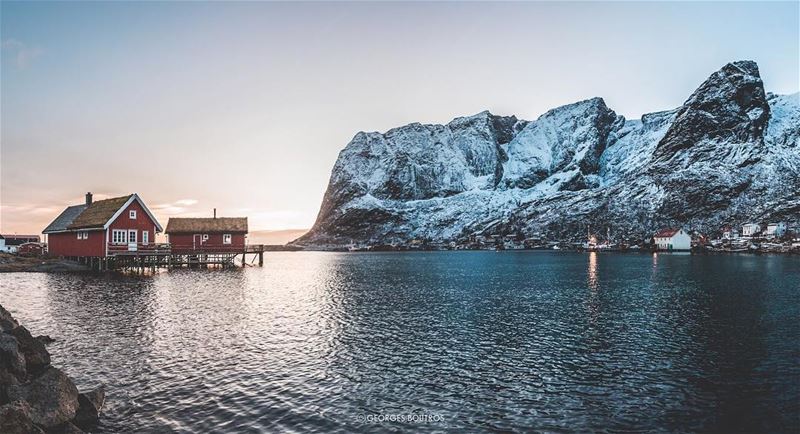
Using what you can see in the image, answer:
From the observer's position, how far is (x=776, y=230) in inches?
6649

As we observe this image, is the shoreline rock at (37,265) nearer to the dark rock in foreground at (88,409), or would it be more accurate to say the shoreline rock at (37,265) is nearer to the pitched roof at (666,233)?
the dark rock in foreground at (88,409)

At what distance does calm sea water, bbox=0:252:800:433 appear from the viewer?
635 inches

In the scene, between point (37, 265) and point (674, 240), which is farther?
point (674, 240)

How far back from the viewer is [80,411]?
15.2 m

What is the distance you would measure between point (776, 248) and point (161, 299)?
582 ft

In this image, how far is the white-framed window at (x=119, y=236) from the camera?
7194 cm

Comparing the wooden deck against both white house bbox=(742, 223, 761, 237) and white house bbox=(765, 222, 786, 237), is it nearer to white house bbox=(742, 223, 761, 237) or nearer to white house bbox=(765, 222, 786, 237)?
white house bbox=(742, 223, 761, 237)

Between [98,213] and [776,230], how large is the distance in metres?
207

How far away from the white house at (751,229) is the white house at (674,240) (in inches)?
703

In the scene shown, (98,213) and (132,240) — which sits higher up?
(98,213)

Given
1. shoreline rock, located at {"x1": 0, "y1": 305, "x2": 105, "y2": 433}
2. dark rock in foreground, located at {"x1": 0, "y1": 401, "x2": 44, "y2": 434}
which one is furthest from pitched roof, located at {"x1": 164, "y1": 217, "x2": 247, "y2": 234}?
dark rock in foreground, located at {"x1": 0, "y1": 401, "x2": 44, "y2": 434}

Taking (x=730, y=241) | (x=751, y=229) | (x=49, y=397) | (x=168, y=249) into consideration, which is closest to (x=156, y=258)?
(x=168, y=249)

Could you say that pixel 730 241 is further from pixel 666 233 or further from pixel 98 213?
pixel 98 213

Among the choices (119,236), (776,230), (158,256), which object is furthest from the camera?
(776,230)
